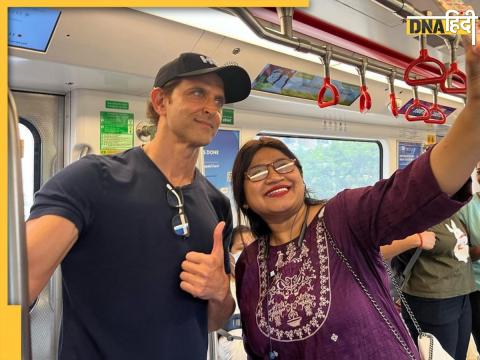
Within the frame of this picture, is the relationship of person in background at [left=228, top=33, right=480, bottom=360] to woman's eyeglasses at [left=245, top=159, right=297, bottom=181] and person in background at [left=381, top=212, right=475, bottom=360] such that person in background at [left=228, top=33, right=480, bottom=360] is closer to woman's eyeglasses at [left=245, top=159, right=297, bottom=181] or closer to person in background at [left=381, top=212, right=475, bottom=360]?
woman's eyeglasses at [left=245, top=159, right=297, bottom=181]

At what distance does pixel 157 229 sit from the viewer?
3.75 feet

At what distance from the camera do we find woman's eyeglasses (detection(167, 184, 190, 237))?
1173 millimetres

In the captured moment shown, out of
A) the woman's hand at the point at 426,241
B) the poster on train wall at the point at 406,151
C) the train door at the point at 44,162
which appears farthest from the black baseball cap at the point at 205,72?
the poster on train wall at the point at 406,151

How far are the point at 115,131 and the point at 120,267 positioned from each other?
1356 millimetres

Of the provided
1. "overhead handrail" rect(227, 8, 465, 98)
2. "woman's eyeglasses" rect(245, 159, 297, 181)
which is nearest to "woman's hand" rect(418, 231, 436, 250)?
"overhead handrail" rect(227, 8, 465, 98)

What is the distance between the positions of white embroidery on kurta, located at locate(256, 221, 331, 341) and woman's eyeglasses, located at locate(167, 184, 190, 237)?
328 mm

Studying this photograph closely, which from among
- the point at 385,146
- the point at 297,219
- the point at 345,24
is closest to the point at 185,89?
the point at 297,219

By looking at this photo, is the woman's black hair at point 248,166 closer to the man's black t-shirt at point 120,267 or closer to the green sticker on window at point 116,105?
the man's black t-shirt at point 120,267

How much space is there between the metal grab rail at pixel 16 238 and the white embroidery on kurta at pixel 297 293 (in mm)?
794

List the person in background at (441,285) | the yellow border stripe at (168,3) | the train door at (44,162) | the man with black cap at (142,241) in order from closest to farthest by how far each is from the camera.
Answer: the yellow border stripe at (168,3), the man with black cap at (142,241), the train door at (44,162), the person in background at (441,285)

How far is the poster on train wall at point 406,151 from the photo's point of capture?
16.4ft

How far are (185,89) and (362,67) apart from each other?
3.60 feet

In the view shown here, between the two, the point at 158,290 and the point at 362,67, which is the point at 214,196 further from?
the point at 362,67

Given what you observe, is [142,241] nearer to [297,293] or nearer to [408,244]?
[297,293]
